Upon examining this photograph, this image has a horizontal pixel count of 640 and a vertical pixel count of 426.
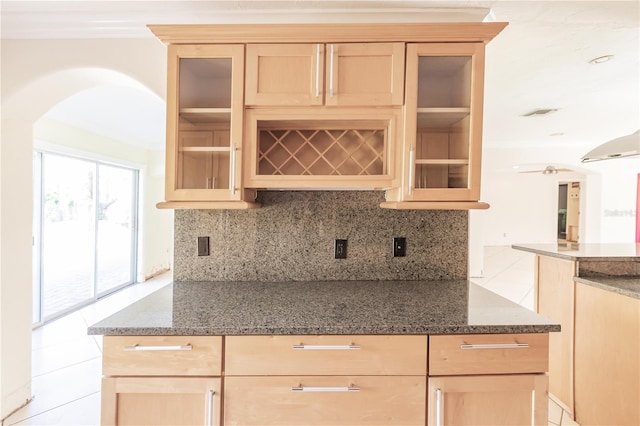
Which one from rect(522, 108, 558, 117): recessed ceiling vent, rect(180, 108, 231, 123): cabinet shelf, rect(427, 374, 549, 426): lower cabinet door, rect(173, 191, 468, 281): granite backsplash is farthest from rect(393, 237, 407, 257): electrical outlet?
rect(522, 108, 558, 117): recessed ceiling vent

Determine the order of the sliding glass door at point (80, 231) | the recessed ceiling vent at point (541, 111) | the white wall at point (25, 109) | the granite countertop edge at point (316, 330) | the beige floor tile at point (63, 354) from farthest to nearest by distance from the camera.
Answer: the recessed ceiling vent at point (541, 111) → the sliding glass door at point (80, 231) → the beige floor tile at point (63, 354) → the white wall at point (25, 109) → the granite countertop edge at point (316, 330)

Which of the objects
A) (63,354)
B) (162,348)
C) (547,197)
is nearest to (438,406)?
(162,348)

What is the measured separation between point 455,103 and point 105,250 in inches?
205

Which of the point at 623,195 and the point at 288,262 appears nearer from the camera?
the point at 288,262

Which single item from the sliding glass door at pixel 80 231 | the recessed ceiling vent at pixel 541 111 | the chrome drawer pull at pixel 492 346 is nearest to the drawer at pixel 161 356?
the chrome drawer pull at pixel 492 346

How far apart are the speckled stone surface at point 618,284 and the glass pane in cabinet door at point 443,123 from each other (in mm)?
1092

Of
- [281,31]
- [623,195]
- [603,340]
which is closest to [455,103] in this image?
[281,31]

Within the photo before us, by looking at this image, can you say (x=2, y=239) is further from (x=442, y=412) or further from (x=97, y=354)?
(x=442, y=412)

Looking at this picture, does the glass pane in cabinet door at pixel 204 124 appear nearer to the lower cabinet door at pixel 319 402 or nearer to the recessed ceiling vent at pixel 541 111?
the lower cabinet door at pixel 319 402

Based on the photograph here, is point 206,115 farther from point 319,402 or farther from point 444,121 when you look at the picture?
point 319,402

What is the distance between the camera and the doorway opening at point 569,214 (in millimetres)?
9698

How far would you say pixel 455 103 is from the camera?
1.65m

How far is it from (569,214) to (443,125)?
1101 centimetres

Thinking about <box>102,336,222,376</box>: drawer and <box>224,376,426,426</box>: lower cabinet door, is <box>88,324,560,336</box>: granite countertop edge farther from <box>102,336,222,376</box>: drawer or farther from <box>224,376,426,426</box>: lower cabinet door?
<box>224,376,426,426</box>: lower cabinet door
